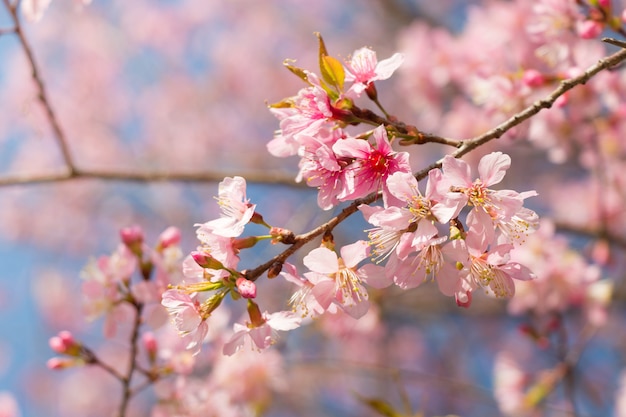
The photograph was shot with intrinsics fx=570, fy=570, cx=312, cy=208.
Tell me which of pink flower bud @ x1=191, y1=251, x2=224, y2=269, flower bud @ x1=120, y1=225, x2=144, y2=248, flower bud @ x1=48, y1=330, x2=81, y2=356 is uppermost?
pink flower bud @ x1=191, y1=251, x2=224, y2=269

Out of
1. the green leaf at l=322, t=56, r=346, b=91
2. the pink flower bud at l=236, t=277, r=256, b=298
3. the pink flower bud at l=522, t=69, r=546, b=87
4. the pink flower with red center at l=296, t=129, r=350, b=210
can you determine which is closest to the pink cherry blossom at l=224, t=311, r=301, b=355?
the pink flower bud at l=236, t=277, r=256, b=298

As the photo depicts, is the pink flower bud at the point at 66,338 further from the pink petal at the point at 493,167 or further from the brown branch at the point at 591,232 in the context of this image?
the brown branch at the point at 591,232

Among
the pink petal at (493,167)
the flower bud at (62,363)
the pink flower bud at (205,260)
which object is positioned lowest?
the flower bud at (62,363)

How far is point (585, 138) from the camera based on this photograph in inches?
83.6

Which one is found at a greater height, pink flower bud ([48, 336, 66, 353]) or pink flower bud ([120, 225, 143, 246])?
pink flower bud ([120, 225, 143, 246])

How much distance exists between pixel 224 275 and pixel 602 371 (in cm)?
498

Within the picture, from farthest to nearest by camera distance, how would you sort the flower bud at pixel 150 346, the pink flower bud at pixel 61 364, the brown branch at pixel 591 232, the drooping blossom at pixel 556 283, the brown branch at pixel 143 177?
the brown branch at pixel 591 232
the drooping blossom at pixel 556 283
the brown branch at pixel 143 177
the flower bud at pixel 150 346
the pink flower bud at pixel 61 364

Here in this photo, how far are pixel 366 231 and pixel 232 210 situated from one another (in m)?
0.25

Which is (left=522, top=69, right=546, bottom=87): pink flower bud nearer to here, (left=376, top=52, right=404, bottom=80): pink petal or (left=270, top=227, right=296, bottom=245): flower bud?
(left=376, top=52, right=404, bottom=80): pink petal

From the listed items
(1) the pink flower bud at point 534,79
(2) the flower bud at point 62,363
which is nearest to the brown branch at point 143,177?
(2) the flower bud at point 62,363

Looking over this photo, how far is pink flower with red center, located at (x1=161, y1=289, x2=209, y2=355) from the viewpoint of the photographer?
39.6 inches

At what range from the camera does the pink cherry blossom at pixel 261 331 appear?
3.36 feet

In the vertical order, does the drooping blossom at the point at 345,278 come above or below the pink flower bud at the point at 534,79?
below

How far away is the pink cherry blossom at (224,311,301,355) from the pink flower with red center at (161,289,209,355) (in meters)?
0.05
